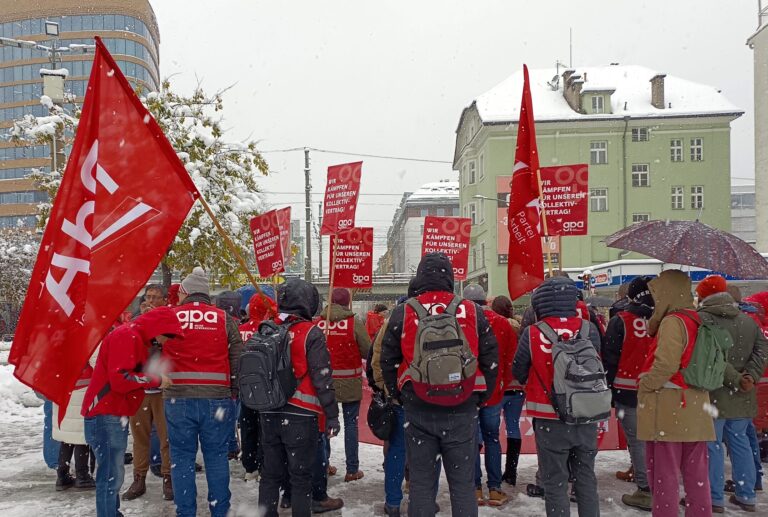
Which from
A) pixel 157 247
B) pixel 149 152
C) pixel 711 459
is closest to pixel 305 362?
pixel 157 247

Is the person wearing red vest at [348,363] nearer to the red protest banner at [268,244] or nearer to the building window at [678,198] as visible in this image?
the red protest banner at [268,244]

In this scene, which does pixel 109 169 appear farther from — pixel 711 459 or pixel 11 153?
pixel 11 153

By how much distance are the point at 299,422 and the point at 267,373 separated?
437 mm

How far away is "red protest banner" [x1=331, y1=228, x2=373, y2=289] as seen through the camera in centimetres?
968

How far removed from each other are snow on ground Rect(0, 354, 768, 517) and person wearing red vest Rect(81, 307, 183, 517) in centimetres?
89

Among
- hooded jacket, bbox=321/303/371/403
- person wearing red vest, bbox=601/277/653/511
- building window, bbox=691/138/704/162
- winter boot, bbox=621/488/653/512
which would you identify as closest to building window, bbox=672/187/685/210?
building window, bbox=691/138/704/162

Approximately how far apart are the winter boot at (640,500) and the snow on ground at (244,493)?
69mm

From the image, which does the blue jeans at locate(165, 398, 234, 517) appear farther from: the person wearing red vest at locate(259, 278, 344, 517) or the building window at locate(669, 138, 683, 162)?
the building window at locate(669, 138, 683, 162)

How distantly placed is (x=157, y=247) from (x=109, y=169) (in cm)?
56

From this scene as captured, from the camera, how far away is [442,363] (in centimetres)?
411

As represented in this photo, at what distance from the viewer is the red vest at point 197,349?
15.8 feet

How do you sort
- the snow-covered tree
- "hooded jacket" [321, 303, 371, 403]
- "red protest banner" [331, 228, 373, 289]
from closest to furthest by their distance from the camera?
1. "hooded jacket" [321, 303, 371, 403]
2. "red protest banner" [331, 228, 373, 289]
3. the snow-covered tree

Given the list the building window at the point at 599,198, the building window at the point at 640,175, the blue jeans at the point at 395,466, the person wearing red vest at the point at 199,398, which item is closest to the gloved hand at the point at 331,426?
the blue jeans at the point at 395,466

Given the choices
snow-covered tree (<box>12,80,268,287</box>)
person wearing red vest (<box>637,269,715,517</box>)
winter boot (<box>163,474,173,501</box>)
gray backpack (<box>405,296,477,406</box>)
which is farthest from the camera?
snow-covered tree (<box>12,80,268,287</box>)
